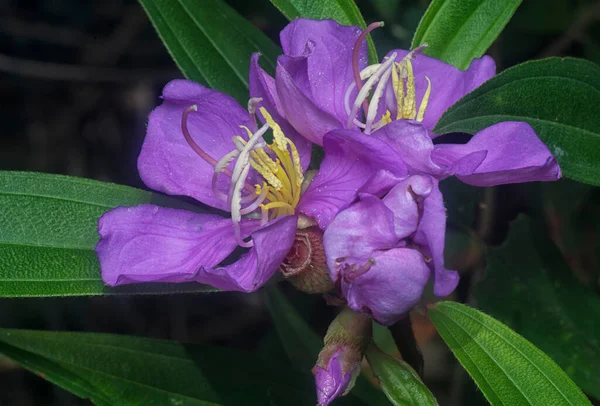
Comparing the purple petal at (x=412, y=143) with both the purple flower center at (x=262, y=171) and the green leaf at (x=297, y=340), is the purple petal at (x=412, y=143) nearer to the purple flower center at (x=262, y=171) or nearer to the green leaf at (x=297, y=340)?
the purple flower center at (x=262, y=171)

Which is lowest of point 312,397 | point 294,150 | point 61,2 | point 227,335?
point 227,335

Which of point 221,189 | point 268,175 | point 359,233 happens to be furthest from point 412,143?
point 221,189

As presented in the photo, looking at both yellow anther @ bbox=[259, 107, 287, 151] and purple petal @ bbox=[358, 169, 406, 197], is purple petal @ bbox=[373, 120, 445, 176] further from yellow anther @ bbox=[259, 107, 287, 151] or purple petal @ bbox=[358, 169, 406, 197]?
yellow anther @ bbox=[259, 107, 287, 151]

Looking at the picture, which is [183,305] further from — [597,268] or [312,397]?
[597,268]

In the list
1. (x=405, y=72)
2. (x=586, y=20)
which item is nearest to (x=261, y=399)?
(x=405, y=72)

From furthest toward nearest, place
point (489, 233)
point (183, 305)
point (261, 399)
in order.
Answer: point (183, 305), point (489, 233), point (261, 399)

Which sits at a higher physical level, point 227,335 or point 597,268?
point 597,268

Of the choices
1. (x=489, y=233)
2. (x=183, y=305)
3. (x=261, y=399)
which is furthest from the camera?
(x=183, y=305)
